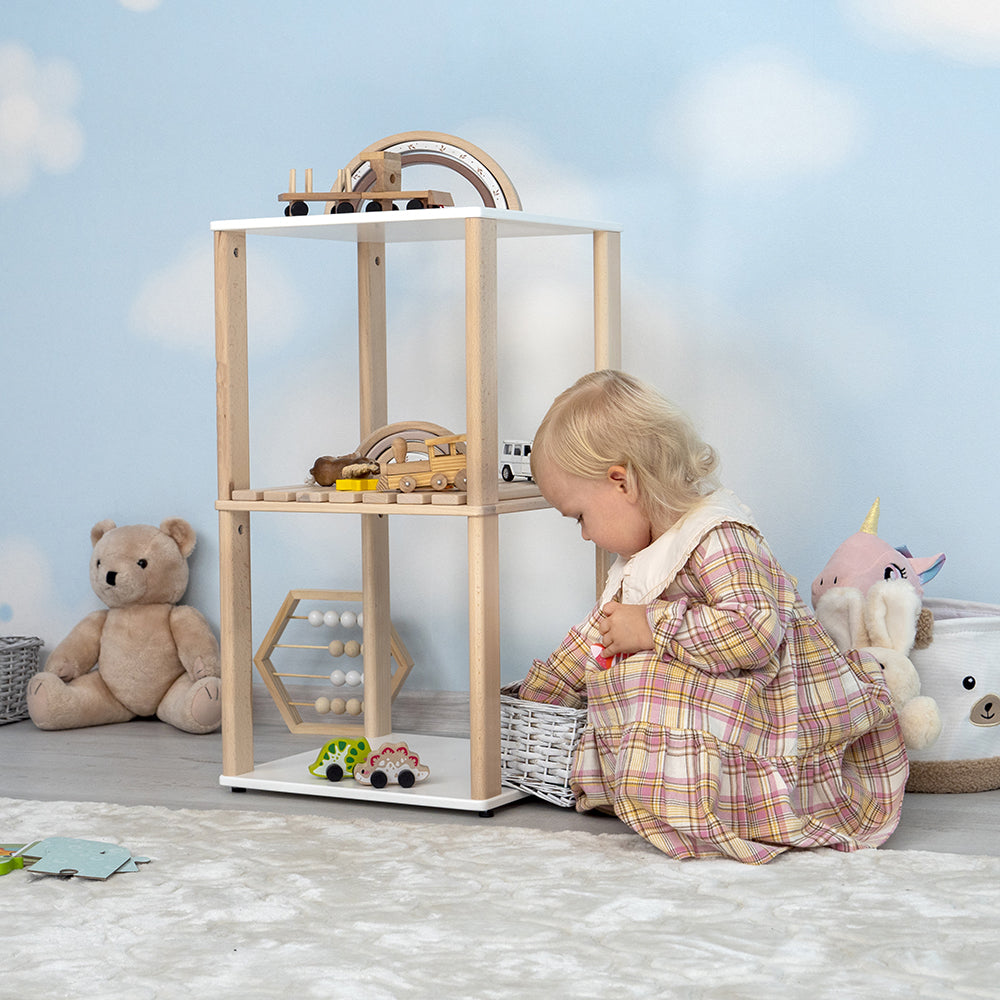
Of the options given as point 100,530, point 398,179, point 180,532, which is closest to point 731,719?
point 398,179

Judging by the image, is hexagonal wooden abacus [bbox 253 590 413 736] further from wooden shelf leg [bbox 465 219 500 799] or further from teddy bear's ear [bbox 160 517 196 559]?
wooden shelf leg [bbox 465 219 500 799]

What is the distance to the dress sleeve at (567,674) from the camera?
6.34 feet

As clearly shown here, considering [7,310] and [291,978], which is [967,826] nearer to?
[291,978]

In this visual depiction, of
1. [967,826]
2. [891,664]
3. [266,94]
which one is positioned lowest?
[967,826]

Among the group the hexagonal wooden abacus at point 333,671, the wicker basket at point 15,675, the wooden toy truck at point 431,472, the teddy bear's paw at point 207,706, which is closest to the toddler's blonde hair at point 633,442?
the wooden toy truck at point 431,472

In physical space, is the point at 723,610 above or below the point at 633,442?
below

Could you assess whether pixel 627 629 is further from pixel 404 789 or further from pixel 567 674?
pixel 404 789

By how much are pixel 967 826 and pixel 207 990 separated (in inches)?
40.5

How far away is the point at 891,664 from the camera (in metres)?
1.94

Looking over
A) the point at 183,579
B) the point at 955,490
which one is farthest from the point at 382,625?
the point at 955,490

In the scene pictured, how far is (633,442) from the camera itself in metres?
1.75

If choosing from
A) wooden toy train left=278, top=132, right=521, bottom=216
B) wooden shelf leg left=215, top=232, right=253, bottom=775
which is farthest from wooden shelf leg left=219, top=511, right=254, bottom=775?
wooden toy train left=278, top=132, right=521, bottom=216

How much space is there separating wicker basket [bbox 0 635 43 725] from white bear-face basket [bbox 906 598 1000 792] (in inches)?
62.7

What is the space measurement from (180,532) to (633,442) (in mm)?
1147
